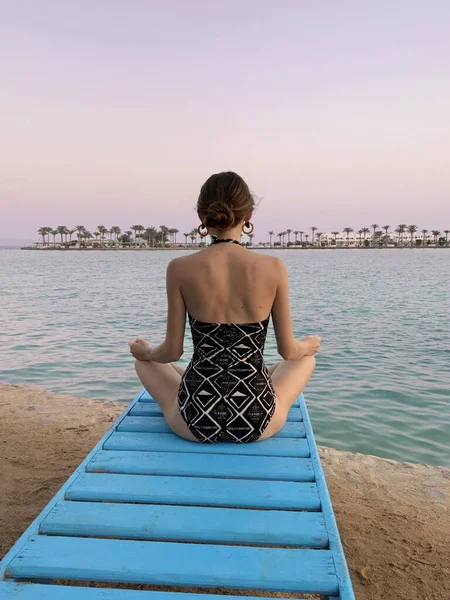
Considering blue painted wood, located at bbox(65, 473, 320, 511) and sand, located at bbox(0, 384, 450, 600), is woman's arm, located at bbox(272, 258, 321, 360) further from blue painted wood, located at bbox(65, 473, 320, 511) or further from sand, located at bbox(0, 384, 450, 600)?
sand, located at bbox(0, 384, 450, 600)

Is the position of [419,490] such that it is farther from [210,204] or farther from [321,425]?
[210,204]

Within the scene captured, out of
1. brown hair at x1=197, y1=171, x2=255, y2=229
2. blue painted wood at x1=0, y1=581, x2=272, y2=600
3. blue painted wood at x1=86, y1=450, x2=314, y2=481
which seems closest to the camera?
blue painted wood at x1=0, y1=581, x2=272, y2=600


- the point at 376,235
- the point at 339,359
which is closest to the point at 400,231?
the point at 376,235

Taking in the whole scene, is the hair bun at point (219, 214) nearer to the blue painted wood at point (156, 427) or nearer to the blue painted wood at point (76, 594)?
the blue painted wood at point (156, 427)

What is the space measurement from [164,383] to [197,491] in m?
1.02

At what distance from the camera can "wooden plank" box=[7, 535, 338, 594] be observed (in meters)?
1.69

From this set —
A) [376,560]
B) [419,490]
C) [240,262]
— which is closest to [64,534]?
[240,262]

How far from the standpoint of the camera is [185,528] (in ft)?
6.44

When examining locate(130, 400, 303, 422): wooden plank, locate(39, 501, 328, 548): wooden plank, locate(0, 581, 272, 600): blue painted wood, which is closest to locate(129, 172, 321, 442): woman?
locate(130, 400, 303, 422): wooden plank

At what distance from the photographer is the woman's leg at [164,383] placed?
2996 mm

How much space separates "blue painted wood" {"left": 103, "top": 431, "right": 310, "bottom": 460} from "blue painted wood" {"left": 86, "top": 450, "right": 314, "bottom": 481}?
0.20 feet

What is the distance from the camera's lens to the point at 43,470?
13.5 ft

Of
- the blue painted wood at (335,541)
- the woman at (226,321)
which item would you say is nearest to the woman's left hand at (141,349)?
the woman at (226,321)

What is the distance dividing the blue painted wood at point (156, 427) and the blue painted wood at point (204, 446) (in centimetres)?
9
